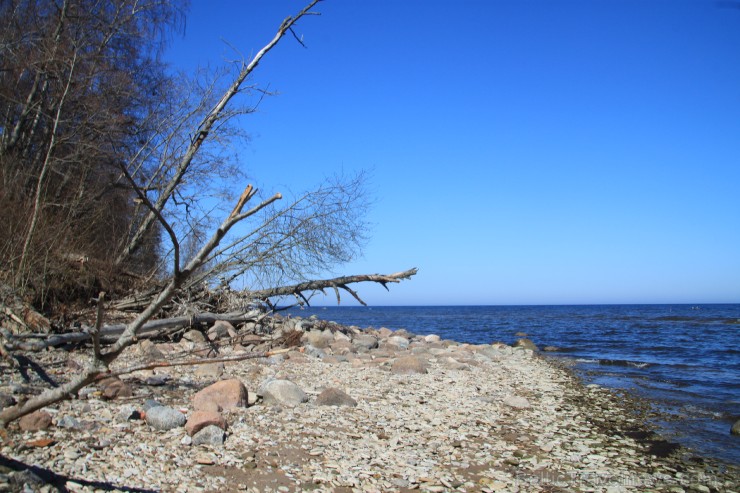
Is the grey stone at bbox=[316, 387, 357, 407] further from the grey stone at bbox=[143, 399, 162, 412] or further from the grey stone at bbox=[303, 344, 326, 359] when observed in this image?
the grey stone at bbox=[303, 344, 326, 359]

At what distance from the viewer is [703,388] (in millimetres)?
9914

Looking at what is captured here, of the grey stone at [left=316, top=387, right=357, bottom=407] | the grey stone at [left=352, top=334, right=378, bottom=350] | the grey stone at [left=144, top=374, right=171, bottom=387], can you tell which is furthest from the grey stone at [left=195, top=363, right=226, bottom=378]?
the grey stone at [left=352, top=334, right=378, bottom=350]

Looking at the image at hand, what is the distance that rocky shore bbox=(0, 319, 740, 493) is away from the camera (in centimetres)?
367

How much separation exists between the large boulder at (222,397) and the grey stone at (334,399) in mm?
884

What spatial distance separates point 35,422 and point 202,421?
4.00 ft

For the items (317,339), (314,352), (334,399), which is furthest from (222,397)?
(317,339)

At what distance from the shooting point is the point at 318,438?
15.8ft

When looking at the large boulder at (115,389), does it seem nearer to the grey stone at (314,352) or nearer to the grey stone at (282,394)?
the grey stone at (282,394)

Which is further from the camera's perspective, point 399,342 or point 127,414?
point 399,342

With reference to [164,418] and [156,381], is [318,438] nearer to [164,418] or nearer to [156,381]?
[164,418]

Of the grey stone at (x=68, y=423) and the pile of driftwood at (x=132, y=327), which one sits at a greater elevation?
the pile of driftwood at (x=132, y=327)

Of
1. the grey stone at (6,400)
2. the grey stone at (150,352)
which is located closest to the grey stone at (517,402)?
the grey stone at (150,352)

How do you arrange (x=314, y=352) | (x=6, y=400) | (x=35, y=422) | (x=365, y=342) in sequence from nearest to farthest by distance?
1. (x=35, y=422)
2. (x=6, y=400)
3. (x=314, y=352)
4. (x=365, y=342)

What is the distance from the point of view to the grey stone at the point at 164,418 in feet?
14.4
